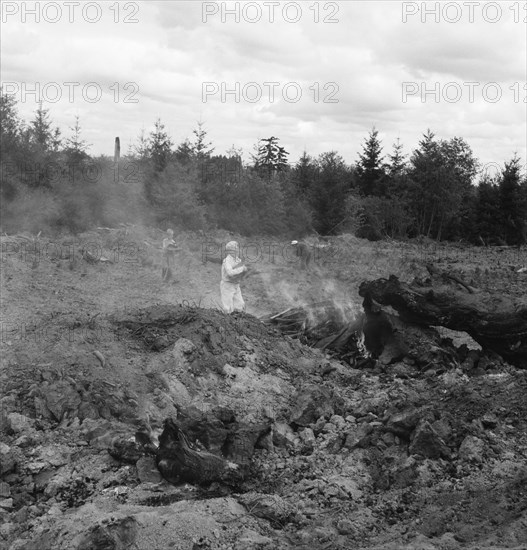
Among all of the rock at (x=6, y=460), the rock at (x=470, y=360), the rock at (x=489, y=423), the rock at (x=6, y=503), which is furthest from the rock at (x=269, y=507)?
the rock at (x=470, y=360)

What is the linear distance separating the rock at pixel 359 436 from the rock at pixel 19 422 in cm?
309

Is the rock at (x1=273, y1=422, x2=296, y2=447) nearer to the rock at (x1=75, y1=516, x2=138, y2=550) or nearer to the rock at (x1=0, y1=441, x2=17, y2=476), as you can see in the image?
the rock at (x1=75, y1=516, x2=138, y2=550)

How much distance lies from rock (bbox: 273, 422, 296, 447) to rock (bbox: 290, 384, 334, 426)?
0.11 meters

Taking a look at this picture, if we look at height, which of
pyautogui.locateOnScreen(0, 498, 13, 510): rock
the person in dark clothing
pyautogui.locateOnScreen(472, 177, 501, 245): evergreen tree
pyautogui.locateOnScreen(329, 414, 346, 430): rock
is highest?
pyautogui.locateOnScreen(472, 177, 501, 245): evergreen tree

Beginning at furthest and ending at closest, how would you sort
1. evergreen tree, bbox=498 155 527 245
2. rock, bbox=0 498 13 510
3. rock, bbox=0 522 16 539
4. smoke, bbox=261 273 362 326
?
evergreen tree, bbox=498 155 527 245, smoke, bbox=261 273 362 326, rock, bbox=0 498 13 510, rock, bbox=0 522 16 539

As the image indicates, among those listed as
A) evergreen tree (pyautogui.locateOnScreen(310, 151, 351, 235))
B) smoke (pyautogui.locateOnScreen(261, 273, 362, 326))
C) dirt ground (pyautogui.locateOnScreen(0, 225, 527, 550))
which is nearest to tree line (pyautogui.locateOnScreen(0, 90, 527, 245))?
evergreen tree (pyautogui.locateOnScreen(310, 151, 351, 235))

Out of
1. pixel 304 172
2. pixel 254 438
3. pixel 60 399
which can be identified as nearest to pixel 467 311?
pixel 254 438

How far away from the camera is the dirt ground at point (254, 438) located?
16.5ft

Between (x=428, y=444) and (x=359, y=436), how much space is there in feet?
2.62

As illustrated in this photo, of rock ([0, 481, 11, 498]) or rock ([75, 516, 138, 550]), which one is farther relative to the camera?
rock ([0, 481, 11, 498])

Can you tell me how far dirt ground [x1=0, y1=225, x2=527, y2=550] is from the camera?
198 inches

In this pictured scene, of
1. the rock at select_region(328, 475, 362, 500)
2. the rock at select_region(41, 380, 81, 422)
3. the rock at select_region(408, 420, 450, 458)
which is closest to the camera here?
the rock at select_region(328, 475, 362, 500)

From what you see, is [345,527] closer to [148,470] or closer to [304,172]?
[148,470]

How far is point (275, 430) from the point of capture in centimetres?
702
